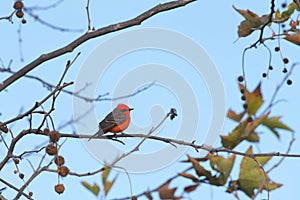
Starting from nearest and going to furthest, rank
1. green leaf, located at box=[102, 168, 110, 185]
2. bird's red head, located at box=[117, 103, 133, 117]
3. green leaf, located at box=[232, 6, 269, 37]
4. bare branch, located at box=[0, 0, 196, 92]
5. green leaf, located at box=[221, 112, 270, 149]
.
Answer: green leaf, located at box=[221, 112, 270, 149] < green leaf, located at box=[102, 168, 110, 185] < bare branch, located at box=[0, 0, 196, 92] < green leaf, located at box=[232, 6, 269, 37] < bird's red head, located at box=[117, 103, 133, 117]

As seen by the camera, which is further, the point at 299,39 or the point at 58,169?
the point at 299,39

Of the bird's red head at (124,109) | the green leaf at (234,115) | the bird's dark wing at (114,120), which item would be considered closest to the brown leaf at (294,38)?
the green leaf at (234,115)

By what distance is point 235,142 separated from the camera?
163 cm

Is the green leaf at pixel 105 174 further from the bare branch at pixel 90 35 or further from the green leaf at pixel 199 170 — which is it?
the bare branch at pixel 90 35

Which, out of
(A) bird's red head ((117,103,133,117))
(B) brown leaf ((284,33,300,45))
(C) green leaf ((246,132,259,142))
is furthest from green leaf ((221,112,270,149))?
(A) bird's red head ((117,103,133,117))

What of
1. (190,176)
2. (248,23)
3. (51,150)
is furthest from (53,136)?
(248,23)

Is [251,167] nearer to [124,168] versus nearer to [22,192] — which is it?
[124,168]

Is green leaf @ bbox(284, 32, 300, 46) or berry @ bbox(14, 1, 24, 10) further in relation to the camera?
berry @ bbox(14, 1, 24, 10)

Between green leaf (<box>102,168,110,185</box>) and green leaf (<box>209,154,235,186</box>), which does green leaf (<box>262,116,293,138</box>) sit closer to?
green leaf (<box>209,154,235,186</box>)


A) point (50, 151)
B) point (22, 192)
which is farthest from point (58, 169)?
point (22, 192)

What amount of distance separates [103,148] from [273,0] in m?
0.96

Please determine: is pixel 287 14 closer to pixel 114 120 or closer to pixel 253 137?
pixel 253 137

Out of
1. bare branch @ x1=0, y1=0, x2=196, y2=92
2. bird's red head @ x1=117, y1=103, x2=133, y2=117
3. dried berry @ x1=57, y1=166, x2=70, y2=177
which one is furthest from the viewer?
bird's red head @ x1=117, y1=103, x2=133, y2=117

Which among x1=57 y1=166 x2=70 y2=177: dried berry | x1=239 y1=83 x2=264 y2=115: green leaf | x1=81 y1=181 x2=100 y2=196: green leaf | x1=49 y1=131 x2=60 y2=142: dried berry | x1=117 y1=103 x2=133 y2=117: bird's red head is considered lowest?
x1=81 y1=181 x2=100 y2=196: green leaf
